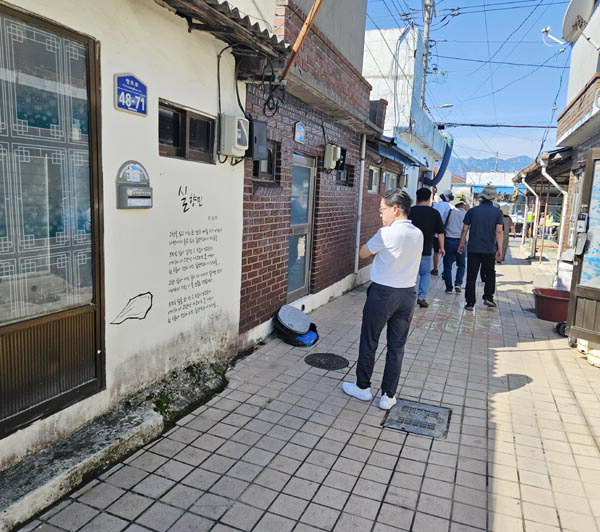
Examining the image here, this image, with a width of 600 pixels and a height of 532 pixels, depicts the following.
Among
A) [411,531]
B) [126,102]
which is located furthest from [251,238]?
[411,531]

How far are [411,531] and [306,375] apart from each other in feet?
7.17

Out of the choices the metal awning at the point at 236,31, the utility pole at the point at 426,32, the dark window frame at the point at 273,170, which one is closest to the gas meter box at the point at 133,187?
the metal awning at the point at 236,31

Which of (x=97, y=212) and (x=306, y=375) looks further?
(x=306, y=375)

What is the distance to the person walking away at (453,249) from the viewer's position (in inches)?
366

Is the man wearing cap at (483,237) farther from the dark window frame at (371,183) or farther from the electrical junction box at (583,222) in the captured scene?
the dark window frame at (371,183)

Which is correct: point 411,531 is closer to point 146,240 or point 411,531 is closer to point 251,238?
point 146,240

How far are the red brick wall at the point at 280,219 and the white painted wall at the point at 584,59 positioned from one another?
15.0ft

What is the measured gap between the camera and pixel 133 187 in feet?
10.6

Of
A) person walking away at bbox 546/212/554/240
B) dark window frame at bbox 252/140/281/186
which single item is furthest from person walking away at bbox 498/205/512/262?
person walking away at bbox 546/212/554/240

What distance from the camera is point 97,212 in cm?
302

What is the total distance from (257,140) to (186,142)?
3.12ft

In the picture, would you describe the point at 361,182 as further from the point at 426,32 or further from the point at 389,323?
the point at 426,32

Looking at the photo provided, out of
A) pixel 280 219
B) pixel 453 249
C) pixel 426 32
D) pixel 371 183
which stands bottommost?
pixel 453 249

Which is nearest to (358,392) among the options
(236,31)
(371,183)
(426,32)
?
(236,31)
